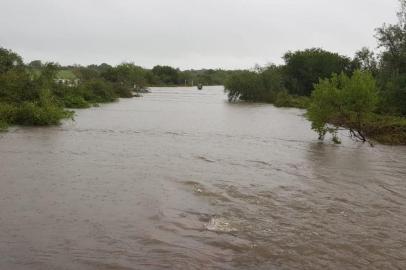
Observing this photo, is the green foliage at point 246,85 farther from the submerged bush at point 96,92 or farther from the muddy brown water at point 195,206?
the muddy brown water at point 195,206

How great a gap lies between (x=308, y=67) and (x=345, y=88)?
46.1 metres

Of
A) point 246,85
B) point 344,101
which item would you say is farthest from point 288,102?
point 344,101

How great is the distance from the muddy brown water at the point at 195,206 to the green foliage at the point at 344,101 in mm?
3547

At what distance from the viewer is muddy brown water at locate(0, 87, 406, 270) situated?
26.6ft

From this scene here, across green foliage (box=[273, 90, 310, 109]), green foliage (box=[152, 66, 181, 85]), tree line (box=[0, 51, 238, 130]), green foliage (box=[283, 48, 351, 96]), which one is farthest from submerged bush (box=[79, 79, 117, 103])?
green foliage (box=[152, 66, 181, 85])

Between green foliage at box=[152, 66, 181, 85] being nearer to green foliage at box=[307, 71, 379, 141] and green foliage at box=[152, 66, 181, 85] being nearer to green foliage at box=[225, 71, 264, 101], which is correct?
green foliage at box=[225, 71, 264, 101]

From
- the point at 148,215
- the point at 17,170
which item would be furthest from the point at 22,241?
the point at 17,170

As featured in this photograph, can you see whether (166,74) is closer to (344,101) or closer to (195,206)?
(344,101)

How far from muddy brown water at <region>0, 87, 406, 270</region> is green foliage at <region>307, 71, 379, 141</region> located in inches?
140

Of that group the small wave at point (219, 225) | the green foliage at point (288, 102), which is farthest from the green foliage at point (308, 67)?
the small wave at point (219, 225)

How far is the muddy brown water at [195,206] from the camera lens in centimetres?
810

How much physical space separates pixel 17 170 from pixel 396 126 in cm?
2045

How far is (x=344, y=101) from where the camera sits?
82.0ft

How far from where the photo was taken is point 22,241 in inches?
332
